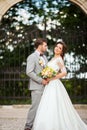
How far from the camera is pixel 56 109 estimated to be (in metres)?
7.01

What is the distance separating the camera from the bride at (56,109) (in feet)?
22.6

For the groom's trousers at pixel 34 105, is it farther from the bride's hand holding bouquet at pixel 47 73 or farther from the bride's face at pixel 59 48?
the bride's face at pixel 59 48

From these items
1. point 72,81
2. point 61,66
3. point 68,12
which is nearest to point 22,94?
point 72,81

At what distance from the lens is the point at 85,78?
11.1 m

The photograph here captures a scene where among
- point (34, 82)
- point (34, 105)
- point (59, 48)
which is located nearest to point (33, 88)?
point (34, 82)

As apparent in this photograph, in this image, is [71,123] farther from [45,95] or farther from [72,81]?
[72,81]

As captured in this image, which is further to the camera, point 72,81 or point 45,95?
point 72,81

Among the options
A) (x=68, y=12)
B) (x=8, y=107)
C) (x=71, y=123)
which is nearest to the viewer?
(x=71, y=123)

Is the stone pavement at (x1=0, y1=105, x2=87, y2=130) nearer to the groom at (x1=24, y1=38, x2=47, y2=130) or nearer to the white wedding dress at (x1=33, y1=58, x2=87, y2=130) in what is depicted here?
the groom at (x1=24, y1=38, x2=47, y2=130)

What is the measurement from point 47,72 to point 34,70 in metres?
0.32

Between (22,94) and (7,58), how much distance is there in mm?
944

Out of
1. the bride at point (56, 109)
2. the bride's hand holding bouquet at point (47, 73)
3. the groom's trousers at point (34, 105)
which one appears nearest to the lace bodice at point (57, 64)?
the bride at point (56, 109)

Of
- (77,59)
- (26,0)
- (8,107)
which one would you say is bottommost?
(8,107)

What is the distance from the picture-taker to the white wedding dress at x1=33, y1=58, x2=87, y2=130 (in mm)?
6875
